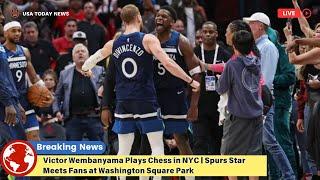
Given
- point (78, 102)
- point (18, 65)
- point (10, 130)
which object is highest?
point (18, 65)

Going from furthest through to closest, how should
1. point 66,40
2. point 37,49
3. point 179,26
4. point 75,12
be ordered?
point 75,12, point 66,40, point 37,49, point 179,26

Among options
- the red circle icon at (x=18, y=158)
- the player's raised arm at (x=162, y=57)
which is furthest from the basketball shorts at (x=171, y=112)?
the red circle icon at (x=18, y=158)

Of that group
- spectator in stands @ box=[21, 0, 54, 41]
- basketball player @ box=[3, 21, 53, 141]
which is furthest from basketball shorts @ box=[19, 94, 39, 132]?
spectator in stands @ box=[21, 0, 54, 41]

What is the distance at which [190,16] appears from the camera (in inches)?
582

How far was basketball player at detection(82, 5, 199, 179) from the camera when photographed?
10.1 metres

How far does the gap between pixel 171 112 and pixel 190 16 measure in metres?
4.18

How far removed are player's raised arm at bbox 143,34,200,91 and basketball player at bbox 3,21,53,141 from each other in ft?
6.88

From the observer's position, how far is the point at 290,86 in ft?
37.4

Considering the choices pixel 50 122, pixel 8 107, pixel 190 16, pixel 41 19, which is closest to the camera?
pixel 8 107

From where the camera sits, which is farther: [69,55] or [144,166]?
[69,55]

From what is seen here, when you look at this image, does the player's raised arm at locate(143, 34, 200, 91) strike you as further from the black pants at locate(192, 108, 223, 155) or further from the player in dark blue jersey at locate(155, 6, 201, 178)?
the black pants at locate(192, 108, 223, 155)

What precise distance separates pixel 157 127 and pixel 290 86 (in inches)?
85.8

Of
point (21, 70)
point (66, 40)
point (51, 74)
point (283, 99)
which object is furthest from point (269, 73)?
point (66, 40)

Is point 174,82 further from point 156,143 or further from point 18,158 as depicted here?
point 18,158
